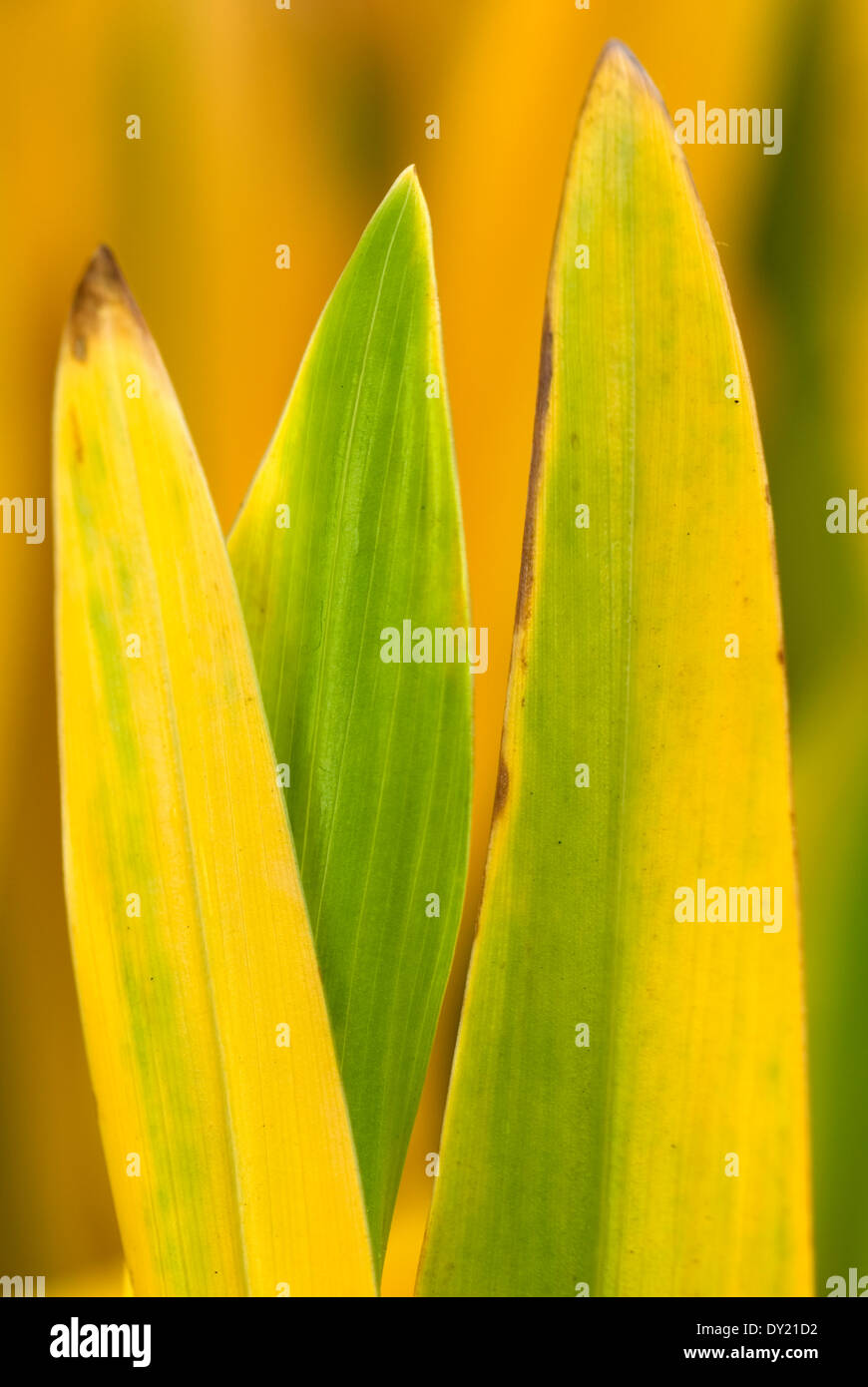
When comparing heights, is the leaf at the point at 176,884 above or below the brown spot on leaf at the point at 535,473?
below

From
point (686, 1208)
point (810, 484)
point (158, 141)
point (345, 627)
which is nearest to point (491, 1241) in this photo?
point (686, 1208)

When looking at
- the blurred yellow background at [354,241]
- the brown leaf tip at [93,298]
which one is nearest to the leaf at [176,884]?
the brown leaf tip at [93,298]

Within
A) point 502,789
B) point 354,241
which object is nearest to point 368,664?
point 502,789

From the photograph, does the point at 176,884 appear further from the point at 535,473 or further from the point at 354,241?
the point at 354,241

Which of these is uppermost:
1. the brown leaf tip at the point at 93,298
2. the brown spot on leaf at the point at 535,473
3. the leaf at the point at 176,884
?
the brown leaf tip at the point at 93,298

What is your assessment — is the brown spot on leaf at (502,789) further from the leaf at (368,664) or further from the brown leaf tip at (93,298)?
the brown leaf tip at (93,298)

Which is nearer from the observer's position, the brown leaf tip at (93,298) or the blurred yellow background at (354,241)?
the brown leaf tip at (93,298)

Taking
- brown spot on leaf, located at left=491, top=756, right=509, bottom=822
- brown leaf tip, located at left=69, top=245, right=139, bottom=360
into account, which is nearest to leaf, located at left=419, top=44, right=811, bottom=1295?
brown spot on leaf, located at left=491, top=756, right=509, bottom=822
